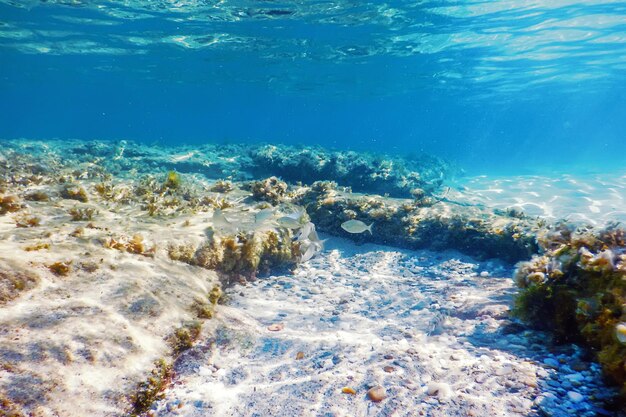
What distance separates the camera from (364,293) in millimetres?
6527

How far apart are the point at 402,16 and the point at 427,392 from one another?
22627mm

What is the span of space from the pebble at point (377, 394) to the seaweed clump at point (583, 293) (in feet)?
6.17

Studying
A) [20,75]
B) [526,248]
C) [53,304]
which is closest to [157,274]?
[53,304]

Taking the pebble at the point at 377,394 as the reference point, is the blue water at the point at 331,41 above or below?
above

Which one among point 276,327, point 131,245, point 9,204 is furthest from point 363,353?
point 9,204

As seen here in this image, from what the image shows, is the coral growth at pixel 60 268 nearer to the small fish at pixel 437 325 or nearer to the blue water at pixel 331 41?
the small fish at pixel 437 325

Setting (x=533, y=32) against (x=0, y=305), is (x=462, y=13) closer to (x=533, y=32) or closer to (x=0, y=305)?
(x=533, y=32)

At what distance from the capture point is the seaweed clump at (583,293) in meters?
3.01

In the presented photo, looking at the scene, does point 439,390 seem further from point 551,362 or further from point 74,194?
point 74,194

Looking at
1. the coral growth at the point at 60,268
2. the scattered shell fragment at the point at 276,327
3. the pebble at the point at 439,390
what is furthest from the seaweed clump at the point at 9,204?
the pebble at the point at 439,390

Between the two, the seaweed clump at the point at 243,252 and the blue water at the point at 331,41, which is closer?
the seaweed clump at the point at 243,252

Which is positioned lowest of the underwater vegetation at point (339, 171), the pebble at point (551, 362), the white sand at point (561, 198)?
the white sand at point (561, 198)

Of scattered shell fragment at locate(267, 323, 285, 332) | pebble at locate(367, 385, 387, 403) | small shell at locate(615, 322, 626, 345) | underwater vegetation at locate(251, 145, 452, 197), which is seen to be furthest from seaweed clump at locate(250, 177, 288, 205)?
small shell at locate(615, 322, 626, 345)

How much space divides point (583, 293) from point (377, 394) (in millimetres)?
2558
